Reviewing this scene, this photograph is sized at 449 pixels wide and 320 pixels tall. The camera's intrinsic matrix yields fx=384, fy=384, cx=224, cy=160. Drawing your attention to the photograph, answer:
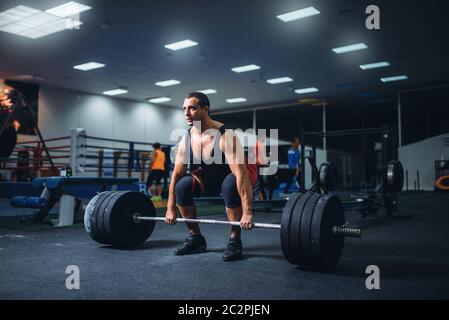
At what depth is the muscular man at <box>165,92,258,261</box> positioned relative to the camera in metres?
2.04

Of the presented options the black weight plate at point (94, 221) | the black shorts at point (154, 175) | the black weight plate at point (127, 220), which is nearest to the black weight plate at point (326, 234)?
the black weight plate at point (127, 220)

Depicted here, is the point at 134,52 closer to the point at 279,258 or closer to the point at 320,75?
the point at 320,75

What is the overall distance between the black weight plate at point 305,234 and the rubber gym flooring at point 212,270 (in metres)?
0.08

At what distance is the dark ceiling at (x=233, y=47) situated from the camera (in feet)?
19.6

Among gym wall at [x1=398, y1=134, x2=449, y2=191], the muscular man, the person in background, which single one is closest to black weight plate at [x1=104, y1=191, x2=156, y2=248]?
the muscular man

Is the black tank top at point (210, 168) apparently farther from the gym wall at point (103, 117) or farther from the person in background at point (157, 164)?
the gym wall at point (103, 117)

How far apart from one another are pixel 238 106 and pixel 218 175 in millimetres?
12048

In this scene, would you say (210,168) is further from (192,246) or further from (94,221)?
(94,221)

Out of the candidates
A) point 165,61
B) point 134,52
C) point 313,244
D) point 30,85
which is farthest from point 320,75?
point 313,244

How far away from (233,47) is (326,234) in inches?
259

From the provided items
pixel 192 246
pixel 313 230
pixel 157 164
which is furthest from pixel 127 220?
pixel 157 164

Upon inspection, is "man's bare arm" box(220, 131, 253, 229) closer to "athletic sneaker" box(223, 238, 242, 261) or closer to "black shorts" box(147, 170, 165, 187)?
"athletic sneaker" box(223, 238, 242, 261)

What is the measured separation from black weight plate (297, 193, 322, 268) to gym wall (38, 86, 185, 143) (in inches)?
420

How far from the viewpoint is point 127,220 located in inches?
92.6
